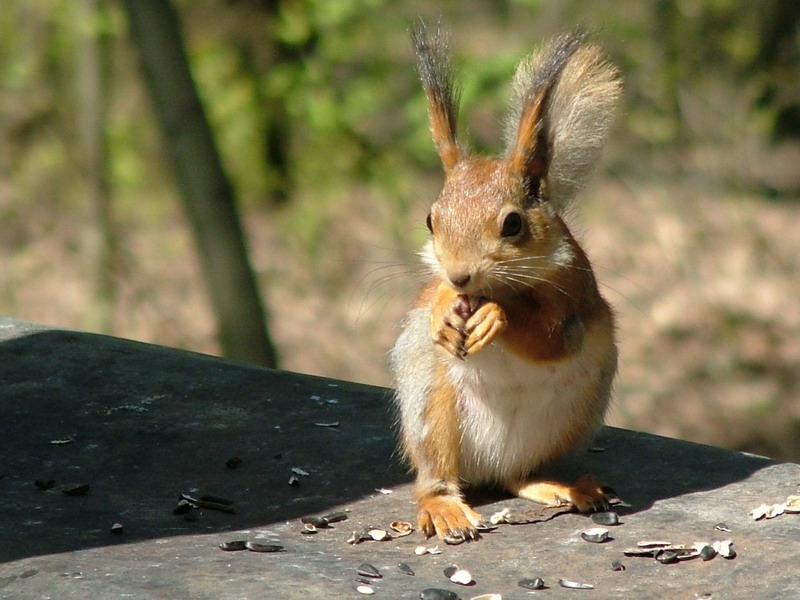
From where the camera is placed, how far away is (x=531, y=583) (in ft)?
7.52

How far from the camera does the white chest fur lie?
265 centimetres

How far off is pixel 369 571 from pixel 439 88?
43.1 inches

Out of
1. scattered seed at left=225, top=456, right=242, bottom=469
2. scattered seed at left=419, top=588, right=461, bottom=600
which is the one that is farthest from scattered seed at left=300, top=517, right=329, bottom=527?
scattered seed at left=419, top=588, right=461, bottom=600

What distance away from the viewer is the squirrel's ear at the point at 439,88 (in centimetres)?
271

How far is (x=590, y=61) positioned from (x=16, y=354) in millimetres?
1982

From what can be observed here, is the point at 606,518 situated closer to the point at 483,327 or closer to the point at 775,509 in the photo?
the point at 775,509

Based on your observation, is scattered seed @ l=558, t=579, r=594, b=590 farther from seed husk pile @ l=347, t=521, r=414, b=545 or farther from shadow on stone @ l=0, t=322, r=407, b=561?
shadow on stone @ l=0, t=322, r=407, b=561

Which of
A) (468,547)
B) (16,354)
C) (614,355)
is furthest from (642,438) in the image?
(16,354)

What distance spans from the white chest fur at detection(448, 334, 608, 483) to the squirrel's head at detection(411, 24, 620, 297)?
18cm

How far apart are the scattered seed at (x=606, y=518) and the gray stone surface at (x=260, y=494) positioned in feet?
0.07

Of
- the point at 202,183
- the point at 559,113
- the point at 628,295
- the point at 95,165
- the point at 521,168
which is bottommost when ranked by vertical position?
the point at 521,168

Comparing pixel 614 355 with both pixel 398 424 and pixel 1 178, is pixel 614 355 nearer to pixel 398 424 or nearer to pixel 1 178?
pixel 398 424

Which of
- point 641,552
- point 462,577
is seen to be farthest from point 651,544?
point 462,577

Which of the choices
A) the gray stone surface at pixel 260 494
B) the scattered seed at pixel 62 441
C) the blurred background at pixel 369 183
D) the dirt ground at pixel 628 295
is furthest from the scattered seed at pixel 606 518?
the blurred background at pixel 369 183
